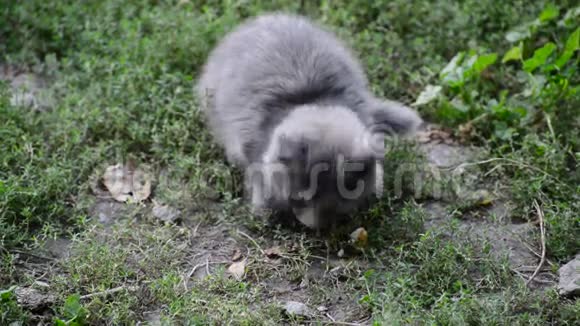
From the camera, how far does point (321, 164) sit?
13.3 feet

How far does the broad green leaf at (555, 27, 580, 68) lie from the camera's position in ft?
17.5

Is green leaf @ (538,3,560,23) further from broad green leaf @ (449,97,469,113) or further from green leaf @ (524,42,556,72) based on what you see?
broad green leaf @ (449,97,469,113)

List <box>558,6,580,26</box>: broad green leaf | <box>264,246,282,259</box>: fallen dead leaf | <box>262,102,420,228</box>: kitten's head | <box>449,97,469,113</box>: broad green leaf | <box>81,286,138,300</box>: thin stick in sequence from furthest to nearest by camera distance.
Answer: <box>558,6,580,26</box>: broad green leaf → <box>449,97,469,113</box>: broad green leaf → <box>264,246,282,259</box>: fallen dead leaf → <box>262,102,420,228</box>: kitten's head → <box>81,286,138,300</box>: thin stick

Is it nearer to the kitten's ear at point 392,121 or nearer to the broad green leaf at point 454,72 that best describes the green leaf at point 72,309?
the kitten's ear at point 392,121

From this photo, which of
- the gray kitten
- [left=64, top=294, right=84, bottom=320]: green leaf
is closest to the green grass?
[left=64, top=294, right=84, bottom=320]: green leaf

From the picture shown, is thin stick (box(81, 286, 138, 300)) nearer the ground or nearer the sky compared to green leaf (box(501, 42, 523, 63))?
nearer the ground

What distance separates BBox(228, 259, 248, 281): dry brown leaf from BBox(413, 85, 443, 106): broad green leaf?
1.98 meters

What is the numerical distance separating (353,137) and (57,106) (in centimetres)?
235

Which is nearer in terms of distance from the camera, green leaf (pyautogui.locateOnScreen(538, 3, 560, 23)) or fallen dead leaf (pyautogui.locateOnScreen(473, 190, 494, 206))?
fallen dead leaf (pyautogui.locateOnScreen(473, 190, 494, 206))

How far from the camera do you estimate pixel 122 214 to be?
470cm

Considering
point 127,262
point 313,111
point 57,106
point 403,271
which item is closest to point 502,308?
point 403,271

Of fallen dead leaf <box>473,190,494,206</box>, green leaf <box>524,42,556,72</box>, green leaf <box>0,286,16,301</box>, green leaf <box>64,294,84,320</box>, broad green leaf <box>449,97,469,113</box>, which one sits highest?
green leaf <box>524,42,556,72</box>

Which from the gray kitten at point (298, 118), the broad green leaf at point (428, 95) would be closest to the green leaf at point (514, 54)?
the broad green leaf at point (428, 95)

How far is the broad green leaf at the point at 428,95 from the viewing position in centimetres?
549
